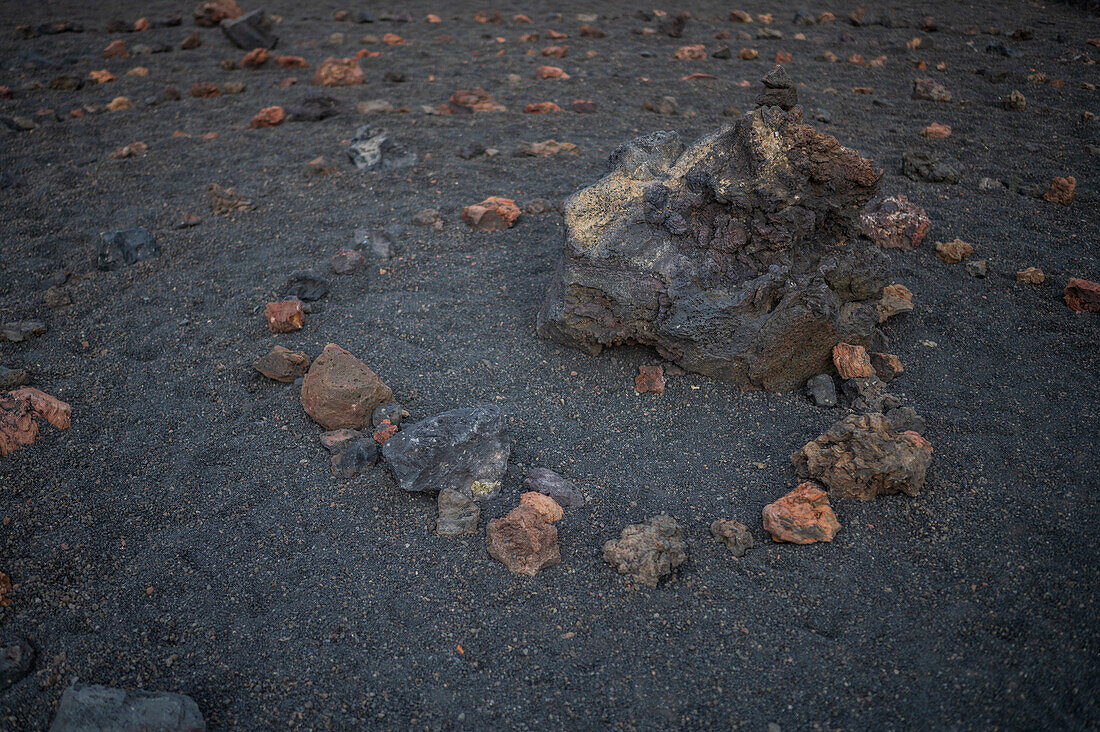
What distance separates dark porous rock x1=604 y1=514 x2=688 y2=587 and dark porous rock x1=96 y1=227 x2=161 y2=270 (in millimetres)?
3897

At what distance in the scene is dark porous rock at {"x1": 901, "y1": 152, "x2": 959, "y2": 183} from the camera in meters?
5.25

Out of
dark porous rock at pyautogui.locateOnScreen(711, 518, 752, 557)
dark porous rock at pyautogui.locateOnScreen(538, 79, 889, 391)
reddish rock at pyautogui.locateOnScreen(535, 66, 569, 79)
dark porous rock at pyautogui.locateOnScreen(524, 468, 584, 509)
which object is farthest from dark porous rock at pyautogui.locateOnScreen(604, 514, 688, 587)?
reddish rock at pyautogui.locateOnScreen(535, 66, 569, 79)

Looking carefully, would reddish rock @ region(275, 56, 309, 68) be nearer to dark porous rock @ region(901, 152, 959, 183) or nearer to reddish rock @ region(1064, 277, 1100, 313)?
dark porous rock @ region(901, 152, 959, 183)

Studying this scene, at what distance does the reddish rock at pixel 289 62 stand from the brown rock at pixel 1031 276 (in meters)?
7.47

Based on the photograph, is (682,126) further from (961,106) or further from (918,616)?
(918,616)

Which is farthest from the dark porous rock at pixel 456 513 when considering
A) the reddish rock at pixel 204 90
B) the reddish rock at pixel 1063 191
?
the reddish rock at pixel 204 90

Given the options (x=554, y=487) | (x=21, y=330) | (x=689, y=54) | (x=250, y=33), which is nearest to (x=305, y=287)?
(x=21, y=330)

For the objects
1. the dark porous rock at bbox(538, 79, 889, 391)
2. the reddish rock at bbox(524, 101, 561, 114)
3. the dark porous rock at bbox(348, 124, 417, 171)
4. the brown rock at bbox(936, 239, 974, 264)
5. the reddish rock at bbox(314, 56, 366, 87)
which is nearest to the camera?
the dark porous rock at bbox(538, 79, 889, 391)

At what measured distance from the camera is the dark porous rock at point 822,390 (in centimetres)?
352

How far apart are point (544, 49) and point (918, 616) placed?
7546 mm

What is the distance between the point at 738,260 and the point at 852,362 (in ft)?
2.73

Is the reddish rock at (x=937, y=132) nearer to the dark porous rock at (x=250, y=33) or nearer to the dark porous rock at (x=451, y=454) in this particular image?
the dark porous rock at (x=451, y=454)

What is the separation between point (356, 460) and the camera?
316 centimetres

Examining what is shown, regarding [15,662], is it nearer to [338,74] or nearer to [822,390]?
[822,390]
